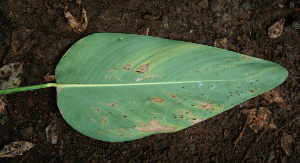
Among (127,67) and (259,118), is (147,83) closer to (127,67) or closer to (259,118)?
(127,67)

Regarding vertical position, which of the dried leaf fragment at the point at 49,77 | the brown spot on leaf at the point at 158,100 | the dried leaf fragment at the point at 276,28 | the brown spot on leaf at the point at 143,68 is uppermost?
the dried leaf fragment at the point at 276,28

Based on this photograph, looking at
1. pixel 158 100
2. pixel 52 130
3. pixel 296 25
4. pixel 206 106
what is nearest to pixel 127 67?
pixel 158 100

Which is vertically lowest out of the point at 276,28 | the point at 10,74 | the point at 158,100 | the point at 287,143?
the point at 287,143

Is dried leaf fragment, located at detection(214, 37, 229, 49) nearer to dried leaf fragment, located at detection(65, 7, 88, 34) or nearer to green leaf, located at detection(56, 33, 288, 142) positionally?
green leaf, located at detection(56, 33, 288, 142)

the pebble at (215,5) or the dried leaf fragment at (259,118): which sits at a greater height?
the pebble at (215,5)

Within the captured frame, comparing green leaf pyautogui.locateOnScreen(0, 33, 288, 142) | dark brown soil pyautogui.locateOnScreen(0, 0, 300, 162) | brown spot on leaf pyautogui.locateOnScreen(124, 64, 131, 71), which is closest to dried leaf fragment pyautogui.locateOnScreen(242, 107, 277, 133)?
dark brown soil pyautogui.locateOnScreen(0, 0, 300, 162)

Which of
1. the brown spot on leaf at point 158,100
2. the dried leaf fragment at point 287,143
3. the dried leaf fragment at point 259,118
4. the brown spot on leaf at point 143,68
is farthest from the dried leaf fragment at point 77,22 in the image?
the dried leaf fragment at point 287,143

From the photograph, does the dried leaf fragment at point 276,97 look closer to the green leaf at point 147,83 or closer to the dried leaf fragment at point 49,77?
the green leaf at point 147,83
